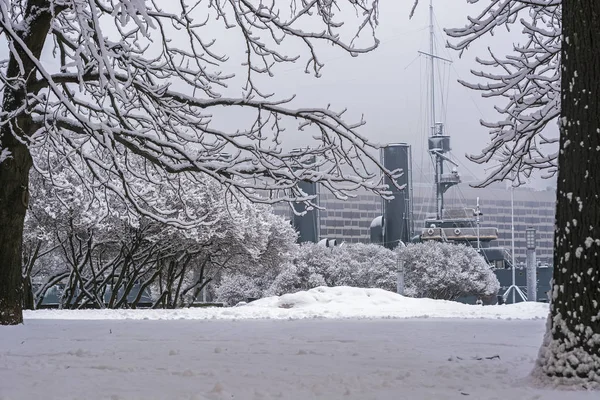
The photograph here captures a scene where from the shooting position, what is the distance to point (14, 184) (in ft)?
29.3

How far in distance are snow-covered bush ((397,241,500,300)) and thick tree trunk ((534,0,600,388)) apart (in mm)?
56278

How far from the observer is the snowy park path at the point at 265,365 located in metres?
4.10

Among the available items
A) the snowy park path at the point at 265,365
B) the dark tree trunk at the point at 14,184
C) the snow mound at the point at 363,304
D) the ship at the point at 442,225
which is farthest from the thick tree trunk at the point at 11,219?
the ship at the point at 442,225

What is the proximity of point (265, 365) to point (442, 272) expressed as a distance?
5693 centimetres

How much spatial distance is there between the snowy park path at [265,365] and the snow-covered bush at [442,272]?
5273 cm

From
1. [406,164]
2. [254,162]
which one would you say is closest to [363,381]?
[254,162]

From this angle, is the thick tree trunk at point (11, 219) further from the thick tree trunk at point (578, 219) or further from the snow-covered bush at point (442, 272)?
the snow-covered bush at point (442, 272)

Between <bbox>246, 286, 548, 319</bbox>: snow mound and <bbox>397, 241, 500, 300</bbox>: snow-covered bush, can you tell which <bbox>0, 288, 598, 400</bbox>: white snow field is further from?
<bbox>397, 241, 500, 300</bbox>: snow-covered bush

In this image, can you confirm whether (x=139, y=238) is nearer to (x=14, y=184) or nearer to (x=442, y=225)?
(x=14, y=184)

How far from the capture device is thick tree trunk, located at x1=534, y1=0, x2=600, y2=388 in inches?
171

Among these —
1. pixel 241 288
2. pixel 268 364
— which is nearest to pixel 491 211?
pixel 241 288

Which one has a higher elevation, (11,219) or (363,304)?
(11,219)

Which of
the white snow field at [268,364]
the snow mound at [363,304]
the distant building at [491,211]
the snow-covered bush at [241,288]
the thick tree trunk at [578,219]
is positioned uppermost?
the distant building at [491,211]

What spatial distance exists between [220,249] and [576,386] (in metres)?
27.6
